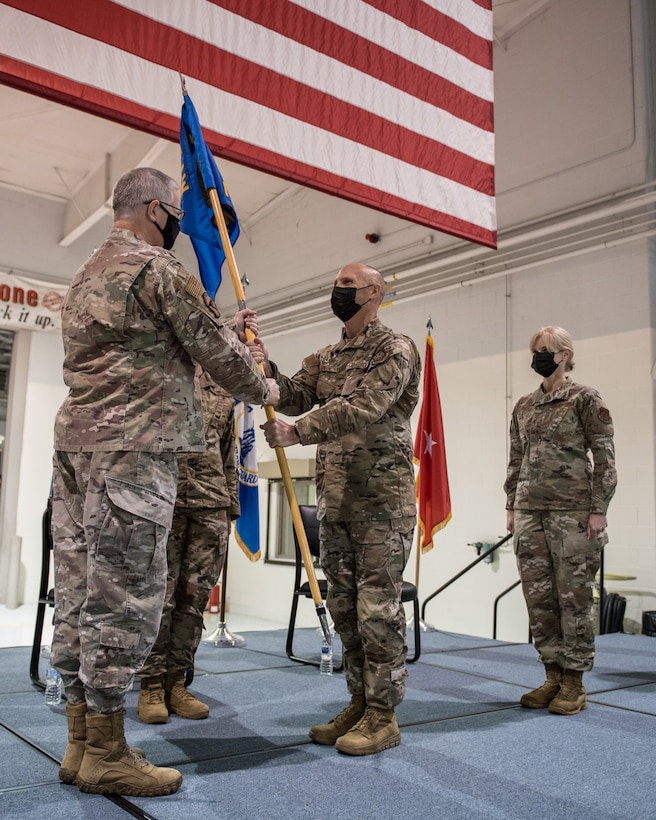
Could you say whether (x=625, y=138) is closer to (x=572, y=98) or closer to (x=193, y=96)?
(x=572, y=98)

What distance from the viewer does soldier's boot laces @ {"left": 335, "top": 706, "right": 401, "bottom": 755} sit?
2.30 m

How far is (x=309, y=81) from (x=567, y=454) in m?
2.00

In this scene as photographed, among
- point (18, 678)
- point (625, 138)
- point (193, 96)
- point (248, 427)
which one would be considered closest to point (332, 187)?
point (193, 96)

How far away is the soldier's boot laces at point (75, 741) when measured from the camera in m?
1.97

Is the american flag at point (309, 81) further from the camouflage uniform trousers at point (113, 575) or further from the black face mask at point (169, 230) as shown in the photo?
the camouflage uniform trousers at point (113, 575)

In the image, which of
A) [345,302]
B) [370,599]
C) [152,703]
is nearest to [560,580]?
[370,599]

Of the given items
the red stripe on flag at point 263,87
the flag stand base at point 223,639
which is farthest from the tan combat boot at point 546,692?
the red stripe on flag at point 263,87

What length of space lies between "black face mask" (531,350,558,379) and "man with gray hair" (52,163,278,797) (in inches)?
65.7

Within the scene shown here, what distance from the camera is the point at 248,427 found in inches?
175

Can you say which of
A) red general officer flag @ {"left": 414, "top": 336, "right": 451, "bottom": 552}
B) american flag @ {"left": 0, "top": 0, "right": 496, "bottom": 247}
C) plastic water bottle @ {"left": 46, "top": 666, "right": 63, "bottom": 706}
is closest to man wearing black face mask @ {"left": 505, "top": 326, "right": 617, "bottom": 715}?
american flag @ {"left": 0, "top": 0, "right": 496, "bottom": 247}

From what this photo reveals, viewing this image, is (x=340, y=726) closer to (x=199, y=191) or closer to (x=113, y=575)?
(x=113, y=575)

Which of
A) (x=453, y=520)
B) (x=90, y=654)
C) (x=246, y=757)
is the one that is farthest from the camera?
(x=453, y=520)

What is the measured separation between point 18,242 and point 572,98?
6.61m

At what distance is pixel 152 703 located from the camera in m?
2.75
